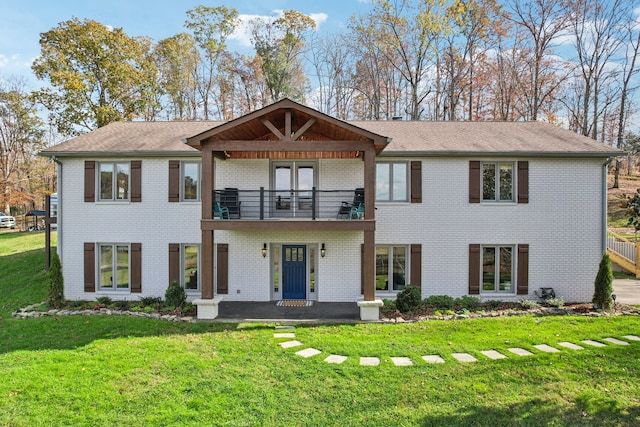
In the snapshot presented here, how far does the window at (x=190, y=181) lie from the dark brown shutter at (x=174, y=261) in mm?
1676

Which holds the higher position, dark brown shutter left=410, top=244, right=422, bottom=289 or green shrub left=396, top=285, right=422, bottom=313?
dark brown shutter left=410, top=244, right=422, bottom=289

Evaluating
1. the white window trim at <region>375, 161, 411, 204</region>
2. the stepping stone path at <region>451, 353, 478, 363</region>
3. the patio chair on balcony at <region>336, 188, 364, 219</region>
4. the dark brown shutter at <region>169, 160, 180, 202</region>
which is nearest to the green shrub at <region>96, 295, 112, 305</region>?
the dark brown shutter at <region>169, 160, 180, 202</region>

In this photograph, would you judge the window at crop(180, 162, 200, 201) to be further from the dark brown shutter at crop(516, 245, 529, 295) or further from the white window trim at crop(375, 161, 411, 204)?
the dark brown shutter at crop(516, 245, 529, 295)

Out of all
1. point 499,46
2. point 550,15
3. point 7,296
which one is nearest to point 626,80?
point 550,15

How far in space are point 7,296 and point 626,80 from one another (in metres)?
40.8

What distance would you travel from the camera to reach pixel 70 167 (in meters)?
11.8

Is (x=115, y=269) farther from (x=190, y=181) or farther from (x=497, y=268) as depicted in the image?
(x=497, y=268)

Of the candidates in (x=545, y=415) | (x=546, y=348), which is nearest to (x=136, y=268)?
(x=545, y=415)

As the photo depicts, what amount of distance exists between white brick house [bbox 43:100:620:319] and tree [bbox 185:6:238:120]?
18.9 metres

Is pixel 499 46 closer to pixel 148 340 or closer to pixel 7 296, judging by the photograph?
pixel 148 340

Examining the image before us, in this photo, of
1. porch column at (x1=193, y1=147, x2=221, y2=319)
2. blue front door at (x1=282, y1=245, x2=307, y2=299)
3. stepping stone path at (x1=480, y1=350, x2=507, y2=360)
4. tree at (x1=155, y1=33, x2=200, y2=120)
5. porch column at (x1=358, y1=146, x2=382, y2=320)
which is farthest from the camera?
tree at (x1=155, y1=33, x2=200, y2=120)

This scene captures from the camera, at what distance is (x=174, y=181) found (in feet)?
38.4

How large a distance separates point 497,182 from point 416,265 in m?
3.96

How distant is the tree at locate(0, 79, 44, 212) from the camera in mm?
30531
